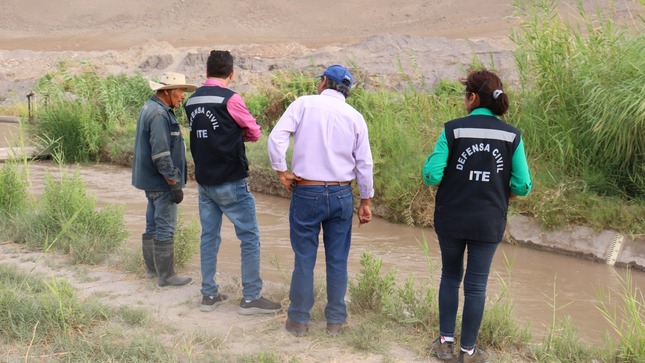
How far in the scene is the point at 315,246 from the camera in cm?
506

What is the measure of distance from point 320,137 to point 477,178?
100cm

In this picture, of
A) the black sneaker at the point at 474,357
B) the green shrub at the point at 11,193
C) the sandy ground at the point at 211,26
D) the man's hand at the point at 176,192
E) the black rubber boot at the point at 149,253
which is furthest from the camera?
the sandy ground at the point at 211,26

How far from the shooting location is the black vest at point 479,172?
4.41 metres

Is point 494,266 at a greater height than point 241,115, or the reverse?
point 241,115

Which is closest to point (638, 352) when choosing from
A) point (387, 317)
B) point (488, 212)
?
point (488, 212)

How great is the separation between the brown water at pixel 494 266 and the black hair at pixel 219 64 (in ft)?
5.41

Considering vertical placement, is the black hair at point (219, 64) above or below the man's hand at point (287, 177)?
above

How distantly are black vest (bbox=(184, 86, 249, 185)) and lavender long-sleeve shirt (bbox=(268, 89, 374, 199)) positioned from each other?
47 cm

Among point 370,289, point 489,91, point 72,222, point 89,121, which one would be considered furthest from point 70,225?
point 89,121

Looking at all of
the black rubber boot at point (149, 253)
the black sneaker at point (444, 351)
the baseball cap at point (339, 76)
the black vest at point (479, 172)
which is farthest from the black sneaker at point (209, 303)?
the black vest at point (479, 172)

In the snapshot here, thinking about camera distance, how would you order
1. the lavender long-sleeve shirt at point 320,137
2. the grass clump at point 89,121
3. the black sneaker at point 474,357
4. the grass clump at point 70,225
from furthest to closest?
1. the grass clump at point 89,121
2. the grass clump at point 70,225
3. the lavender long-sleeve shirt at point 320,137
4. the black sneaker at point 474,357

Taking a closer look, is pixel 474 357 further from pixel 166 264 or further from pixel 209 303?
pixel 166 264

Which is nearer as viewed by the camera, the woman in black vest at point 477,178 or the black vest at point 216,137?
the woman in black vest at point 477,178

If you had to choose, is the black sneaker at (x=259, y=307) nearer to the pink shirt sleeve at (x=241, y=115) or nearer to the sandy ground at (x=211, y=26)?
the pink shirt sleeve at (x=241, y=115)
